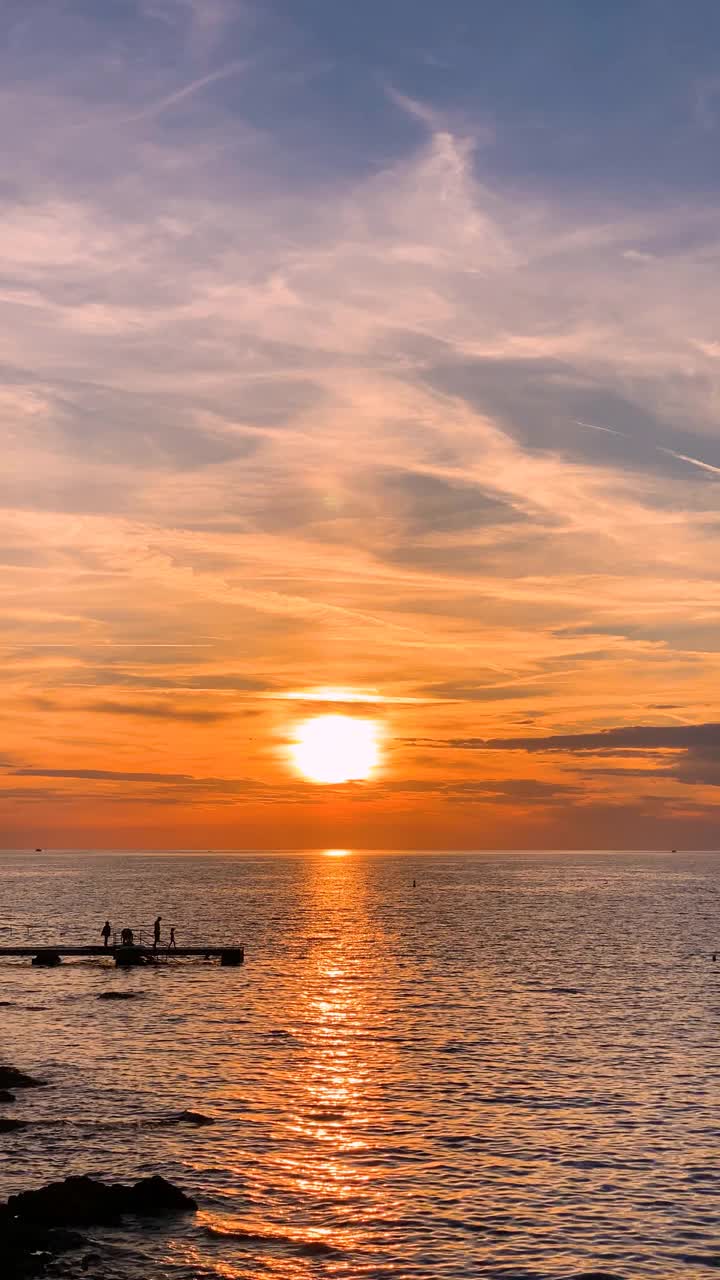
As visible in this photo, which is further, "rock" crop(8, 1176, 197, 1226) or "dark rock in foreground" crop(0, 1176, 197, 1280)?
"rock" crop(8, 1176, 197, 1226)

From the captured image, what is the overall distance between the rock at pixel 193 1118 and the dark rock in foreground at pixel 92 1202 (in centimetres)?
867

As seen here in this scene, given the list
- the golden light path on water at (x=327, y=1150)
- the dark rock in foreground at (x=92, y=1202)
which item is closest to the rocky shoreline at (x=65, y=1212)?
the dark rock in foreground at (x=92, y=1202)

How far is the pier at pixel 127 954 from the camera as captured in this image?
93438 millimetres

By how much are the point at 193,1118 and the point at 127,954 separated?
168 feet

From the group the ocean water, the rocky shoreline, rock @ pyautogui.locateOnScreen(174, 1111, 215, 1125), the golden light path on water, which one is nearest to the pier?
the ocean water

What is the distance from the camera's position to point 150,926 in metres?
134

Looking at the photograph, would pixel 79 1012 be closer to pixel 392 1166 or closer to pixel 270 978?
pixel 270 978

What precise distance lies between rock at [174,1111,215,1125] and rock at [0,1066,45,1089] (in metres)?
8.19

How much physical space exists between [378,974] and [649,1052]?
3591cm

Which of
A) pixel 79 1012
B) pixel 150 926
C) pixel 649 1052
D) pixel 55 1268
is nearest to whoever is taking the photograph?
pixel 55 1268

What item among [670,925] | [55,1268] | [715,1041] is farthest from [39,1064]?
[670,925]

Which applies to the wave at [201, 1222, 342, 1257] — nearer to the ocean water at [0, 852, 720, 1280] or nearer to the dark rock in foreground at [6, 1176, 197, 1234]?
the ocean water at [0, 852, 720, 1280]

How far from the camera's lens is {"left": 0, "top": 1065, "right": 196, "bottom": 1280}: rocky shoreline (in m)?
29.5

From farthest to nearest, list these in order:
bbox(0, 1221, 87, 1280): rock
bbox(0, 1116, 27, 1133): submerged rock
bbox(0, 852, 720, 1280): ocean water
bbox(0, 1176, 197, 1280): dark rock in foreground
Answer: bbox(0, 1116, 27, 1133): submerged rock < bbox(0, 852, 720, 1280): ocean water < bbox(0, 1176, 197, 1280): dark rock in foreground < bbox(0, 1221, 87, 1280): rock
